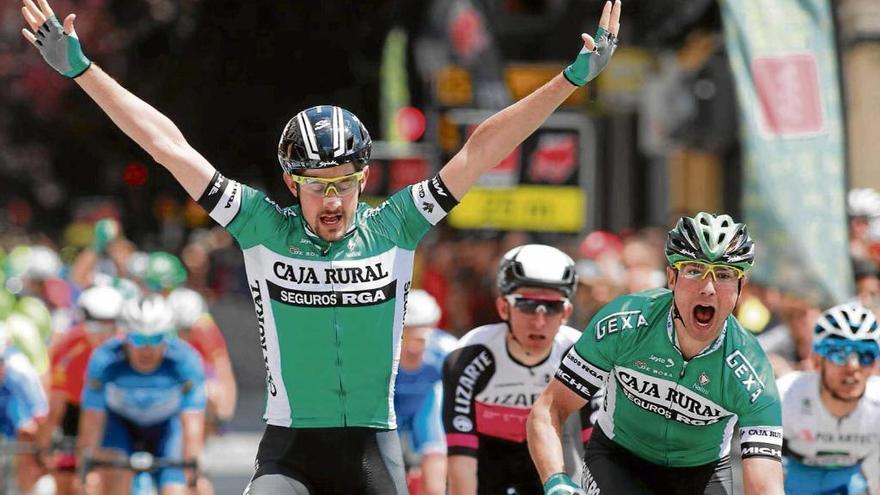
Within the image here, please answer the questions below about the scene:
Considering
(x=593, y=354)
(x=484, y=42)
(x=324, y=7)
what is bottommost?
(x=593, y=354)

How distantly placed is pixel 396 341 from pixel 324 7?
24.7 m

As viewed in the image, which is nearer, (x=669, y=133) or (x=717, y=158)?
(x=669, y=133)

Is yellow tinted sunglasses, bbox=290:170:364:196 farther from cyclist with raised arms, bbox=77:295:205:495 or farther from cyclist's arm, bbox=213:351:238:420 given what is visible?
cyclist's arm, bbox=213:351:238:420

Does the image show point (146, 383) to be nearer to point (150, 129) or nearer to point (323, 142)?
point (150, 129)

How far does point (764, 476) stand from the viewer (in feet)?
20.4

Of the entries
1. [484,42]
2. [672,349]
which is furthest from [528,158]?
[672,349]

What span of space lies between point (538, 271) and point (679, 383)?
1.73 metres

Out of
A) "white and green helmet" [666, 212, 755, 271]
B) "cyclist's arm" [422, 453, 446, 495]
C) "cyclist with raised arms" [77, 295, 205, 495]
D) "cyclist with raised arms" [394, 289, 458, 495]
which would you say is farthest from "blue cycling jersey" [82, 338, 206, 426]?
"white and green helmet" [666, 212, 755, 271]

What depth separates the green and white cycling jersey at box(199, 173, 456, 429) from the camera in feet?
20.8

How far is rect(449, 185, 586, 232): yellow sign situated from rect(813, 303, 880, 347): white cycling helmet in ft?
29.0

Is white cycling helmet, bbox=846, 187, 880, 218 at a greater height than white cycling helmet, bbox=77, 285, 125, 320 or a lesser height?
greater

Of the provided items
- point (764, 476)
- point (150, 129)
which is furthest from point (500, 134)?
point (764, 476)

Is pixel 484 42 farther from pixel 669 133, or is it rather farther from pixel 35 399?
pixel 35 399

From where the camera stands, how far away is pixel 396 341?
641cm
